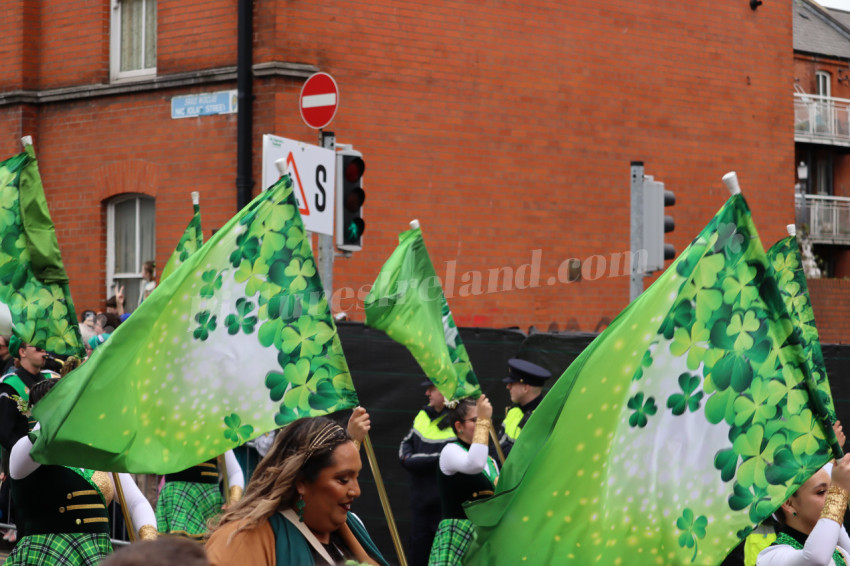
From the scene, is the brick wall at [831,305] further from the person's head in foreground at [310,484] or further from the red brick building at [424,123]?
the person's head in foreground at [310,484]

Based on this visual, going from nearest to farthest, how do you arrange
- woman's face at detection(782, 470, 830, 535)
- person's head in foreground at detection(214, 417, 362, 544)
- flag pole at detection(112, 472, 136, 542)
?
person's head in foreground at detection(214, 417, 362, 544)
woman's face at detection(782, 470, 830, 535)
flag pole at detection(112, 472, 136, 542)

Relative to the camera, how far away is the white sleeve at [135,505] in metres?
6.29

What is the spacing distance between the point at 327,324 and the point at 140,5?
1209 cm

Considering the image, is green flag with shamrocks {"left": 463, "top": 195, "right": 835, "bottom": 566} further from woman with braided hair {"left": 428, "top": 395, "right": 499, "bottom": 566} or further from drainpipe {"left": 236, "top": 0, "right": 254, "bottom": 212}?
drainpipe {"left": 236, "top": 0, "right": 254, "bottom": 212}

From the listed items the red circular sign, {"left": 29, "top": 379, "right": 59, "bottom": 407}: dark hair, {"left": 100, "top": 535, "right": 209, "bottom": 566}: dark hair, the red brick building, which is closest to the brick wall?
the red brick building

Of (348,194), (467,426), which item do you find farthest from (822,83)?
(467,426)

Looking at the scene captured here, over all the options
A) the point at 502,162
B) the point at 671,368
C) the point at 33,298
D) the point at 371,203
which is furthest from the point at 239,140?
the point at 671,368

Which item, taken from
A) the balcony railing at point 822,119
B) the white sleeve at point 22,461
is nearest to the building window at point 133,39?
the white sleeve at point 22,461

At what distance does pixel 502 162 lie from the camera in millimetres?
16859

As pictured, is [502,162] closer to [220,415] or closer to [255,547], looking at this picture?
[220,415]

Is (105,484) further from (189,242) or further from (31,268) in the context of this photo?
(189,242)

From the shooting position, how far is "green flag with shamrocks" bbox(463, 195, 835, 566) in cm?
426

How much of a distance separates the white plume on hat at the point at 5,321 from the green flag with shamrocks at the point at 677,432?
151 inches

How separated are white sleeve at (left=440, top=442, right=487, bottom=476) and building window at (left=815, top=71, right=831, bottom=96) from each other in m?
34.3
